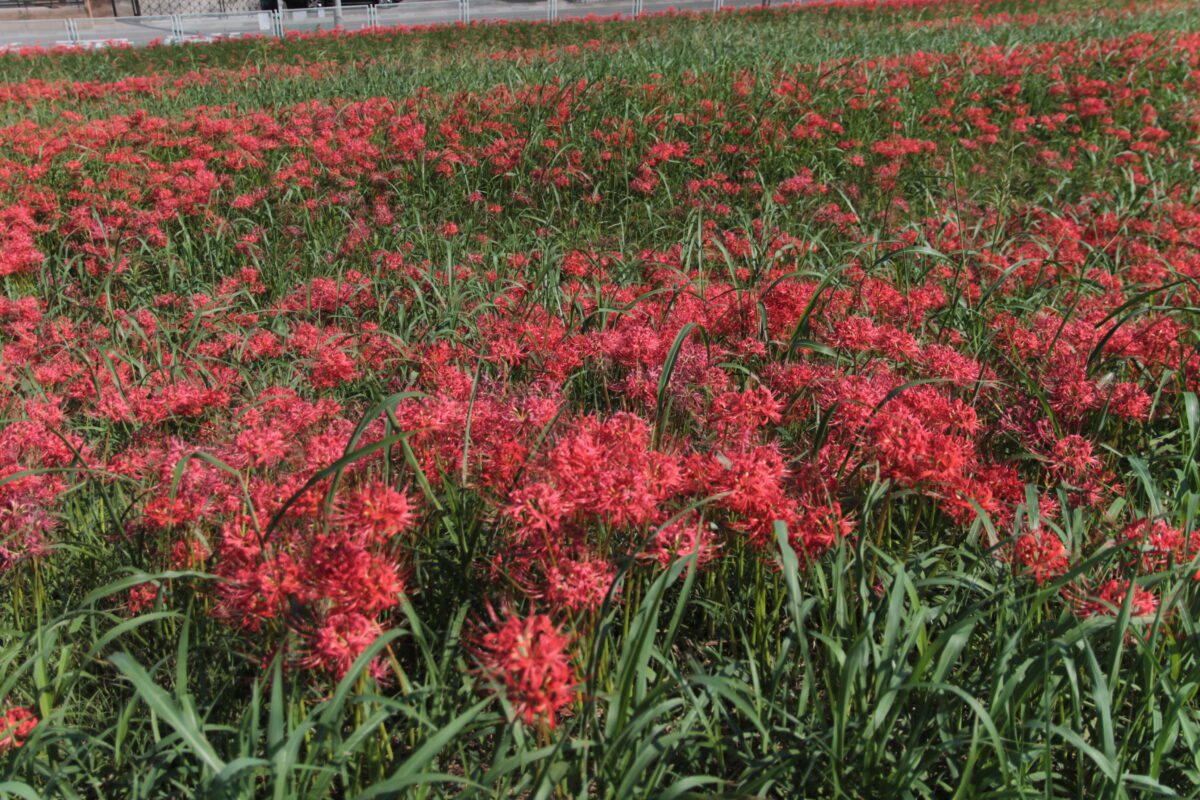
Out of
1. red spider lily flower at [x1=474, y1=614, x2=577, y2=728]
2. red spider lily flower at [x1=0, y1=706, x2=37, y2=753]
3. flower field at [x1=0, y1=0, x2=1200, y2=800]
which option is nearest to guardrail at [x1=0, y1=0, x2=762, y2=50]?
flower field at [x1=0, y1=0, x2=1200, y2=800]

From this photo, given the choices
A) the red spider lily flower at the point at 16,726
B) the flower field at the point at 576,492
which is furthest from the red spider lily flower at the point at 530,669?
the red spider lily flower at the point at 16,726

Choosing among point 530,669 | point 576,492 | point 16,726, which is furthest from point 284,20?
point 530,669

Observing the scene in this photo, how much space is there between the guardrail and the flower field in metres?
19.8

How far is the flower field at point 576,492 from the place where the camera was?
1601mm

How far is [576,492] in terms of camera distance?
166cm

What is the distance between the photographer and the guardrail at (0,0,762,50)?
2391cm

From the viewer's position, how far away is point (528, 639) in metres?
1.34

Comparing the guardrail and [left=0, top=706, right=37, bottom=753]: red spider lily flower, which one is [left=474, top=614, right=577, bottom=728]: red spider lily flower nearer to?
[left=0, top=706, right=37, bottom=753]: red spider lily flower

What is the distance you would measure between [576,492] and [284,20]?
28.6 m

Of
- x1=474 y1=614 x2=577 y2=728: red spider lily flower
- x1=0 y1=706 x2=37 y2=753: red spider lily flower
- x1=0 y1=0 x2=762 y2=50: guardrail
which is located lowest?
x1=0 y1=706 x2=37 y2=753: red spider lily flower

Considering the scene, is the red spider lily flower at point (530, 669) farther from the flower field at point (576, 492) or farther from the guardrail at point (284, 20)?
the guardrail at point (284, 20)

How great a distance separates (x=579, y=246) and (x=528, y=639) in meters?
4.19

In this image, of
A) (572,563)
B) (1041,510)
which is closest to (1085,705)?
(1041,510)

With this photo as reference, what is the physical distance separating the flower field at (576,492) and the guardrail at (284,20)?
19.8 meters
